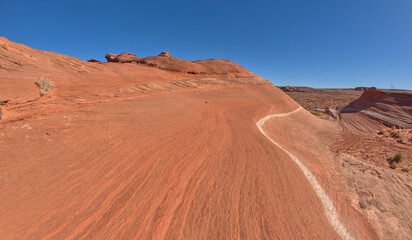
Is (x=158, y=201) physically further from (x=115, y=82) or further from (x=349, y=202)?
(x=115, y=82)

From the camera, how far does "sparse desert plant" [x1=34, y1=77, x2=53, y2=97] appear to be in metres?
6.44

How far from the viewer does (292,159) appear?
605 centimetres

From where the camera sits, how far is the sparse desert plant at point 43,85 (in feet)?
21.1

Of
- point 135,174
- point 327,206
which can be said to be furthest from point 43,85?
point 327,206

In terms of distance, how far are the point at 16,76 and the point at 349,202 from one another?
43.0 feet

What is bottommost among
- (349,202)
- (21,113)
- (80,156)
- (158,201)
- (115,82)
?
(349,202)

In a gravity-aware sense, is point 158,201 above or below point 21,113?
below

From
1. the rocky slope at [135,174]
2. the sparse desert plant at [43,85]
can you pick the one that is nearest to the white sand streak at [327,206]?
the rocky slope at [135,174]

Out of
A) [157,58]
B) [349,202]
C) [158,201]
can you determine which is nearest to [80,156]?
[158,201]

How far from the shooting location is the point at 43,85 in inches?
261

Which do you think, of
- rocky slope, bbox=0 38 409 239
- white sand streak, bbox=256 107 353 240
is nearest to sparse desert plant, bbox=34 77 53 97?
rocky slope, bbox=0 38 409 239

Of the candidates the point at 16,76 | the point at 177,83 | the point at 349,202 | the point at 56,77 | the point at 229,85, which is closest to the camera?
the point at 349,202

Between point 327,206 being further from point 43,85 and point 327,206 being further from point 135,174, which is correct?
point 43,85

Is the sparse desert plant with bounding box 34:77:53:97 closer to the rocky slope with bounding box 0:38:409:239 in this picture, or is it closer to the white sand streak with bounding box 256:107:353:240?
the rocky slope with bounding box 0:38:409:239
